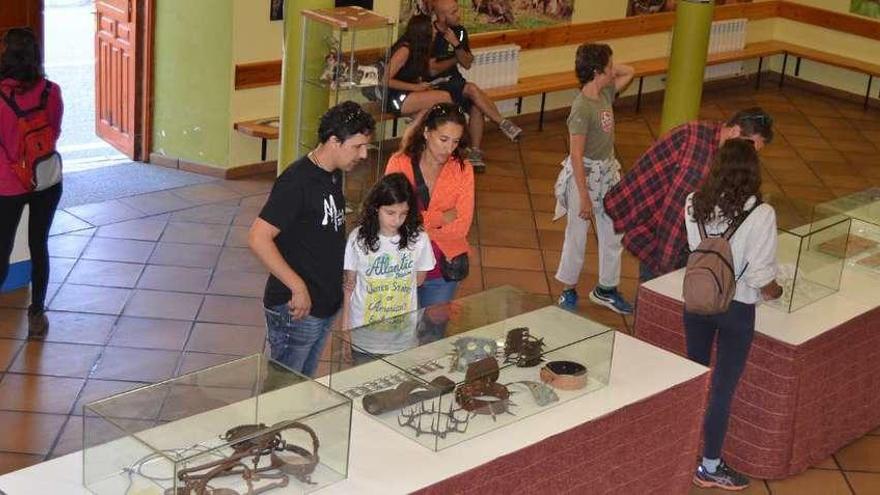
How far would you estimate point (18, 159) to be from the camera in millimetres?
6715

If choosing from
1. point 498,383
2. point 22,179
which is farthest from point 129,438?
point 22,179

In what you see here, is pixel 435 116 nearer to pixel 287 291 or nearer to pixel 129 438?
pixel 287 291

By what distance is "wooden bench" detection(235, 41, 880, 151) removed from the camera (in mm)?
10164

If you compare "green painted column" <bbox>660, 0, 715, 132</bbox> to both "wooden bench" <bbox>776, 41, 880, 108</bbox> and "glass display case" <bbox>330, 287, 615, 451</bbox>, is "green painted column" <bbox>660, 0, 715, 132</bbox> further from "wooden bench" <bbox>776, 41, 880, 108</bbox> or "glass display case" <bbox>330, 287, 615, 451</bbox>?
"wooden bench" <bbox>776, 41, 880, 108</bbox>

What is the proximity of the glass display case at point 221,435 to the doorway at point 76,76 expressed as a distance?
235 inches

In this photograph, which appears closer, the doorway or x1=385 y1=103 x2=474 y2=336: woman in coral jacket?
x1=385 y1=103 x2=474 y2=336: woman in coral jacket

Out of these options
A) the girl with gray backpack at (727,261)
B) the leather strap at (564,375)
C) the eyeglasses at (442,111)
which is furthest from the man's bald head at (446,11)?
the leather strap at (564,375)

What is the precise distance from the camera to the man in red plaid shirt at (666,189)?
6426mm

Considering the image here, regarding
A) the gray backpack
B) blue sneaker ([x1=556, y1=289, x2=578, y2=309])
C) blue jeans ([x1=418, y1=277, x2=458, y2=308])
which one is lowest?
blue sneaker ([x1=556, y1=289, x2=578, y2=309])

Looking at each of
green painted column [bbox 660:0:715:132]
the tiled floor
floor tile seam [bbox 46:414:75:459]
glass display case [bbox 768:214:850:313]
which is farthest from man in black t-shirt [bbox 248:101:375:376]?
green painted column [bbox 660:0:715:132]

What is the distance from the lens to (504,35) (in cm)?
1188

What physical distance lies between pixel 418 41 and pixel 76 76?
163 inches

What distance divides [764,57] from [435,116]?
9.63 m

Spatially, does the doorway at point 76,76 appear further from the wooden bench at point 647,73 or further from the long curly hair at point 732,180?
the long curly hair at point 732,180
